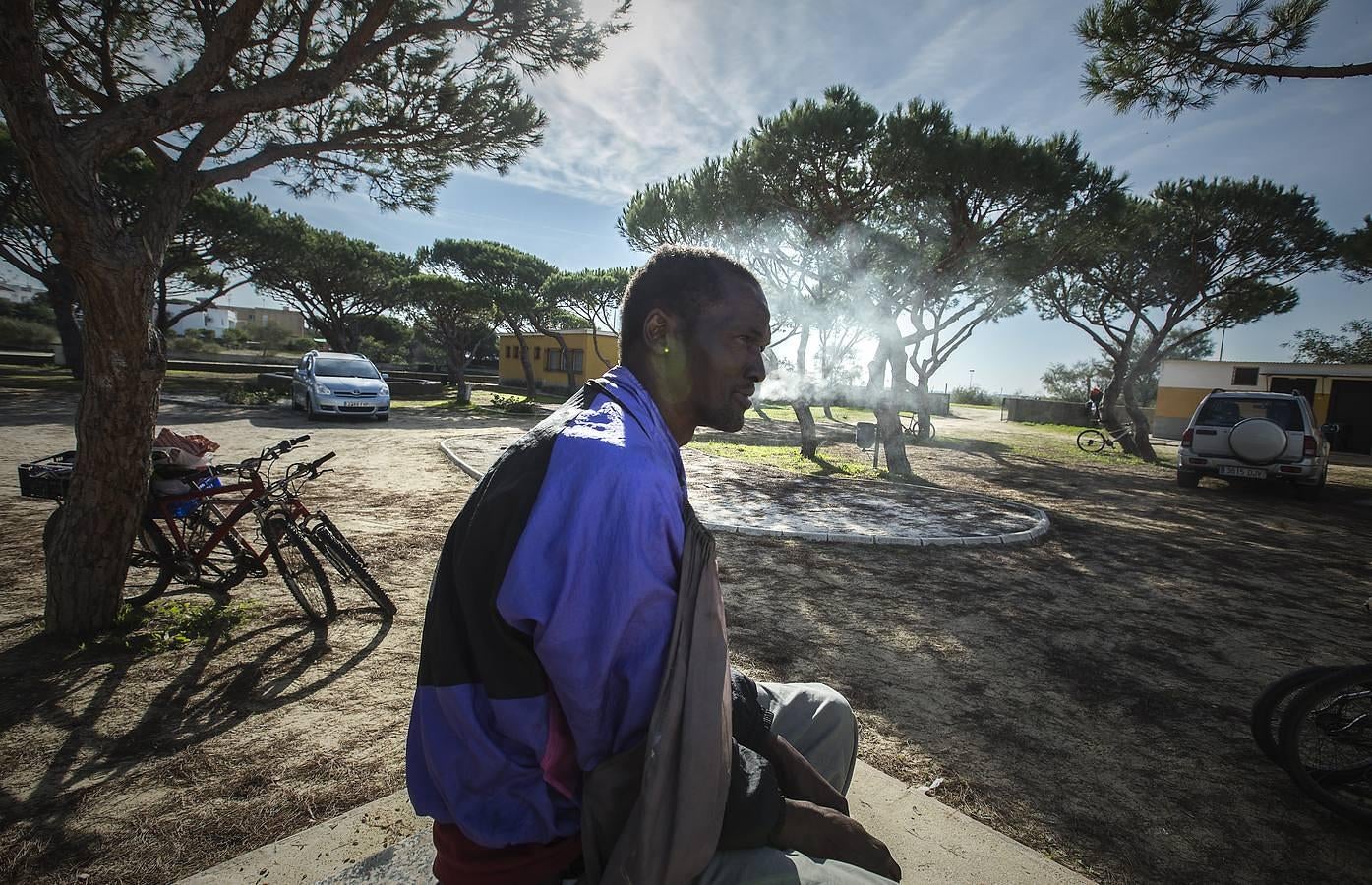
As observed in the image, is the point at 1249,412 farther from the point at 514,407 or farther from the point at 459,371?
the point at 459,371

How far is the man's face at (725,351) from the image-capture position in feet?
5.07

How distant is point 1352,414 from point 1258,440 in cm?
2122

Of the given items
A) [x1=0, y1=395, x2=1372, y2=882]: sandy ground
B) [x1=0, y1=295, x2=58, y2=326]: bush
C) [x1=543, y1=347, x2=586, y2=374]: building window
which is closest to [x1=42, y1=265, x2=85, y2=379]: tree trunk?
[x1=543, y1=347, x2=586, y2=374]: building window

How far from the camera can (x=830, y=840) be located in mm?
1285

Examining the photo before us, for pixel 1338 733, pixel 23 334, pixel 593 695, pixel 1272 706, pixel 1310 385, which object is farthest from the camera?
pixel 23 334

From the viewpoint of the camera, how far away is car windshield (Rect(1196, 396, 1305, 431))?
10820mm

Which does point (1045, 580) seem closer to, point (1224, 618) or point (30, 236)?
point (1224, 618)

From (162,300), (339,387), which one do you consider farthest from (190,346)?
(339,387)

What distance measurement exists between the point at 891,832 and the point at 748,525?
15.2ft

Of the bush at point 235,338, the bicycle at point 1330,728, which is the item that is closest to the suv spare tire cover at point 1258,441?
the bicycle at point 1330,728

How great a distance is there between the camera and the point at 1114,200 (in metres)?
13.5

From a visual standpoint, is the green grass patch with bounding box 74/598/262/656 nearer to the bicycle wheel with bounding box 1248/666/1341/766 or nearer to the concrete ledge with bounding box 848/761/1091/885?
the concrete ledge with bounding box 848/761/1091/885

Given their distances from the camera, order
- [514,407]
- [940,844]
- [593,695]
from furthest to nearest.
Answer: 1. [514,407]
2. [940,844]
3. [593,695]

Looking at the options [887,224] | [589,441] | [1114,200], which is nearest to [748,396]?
[589,441]
